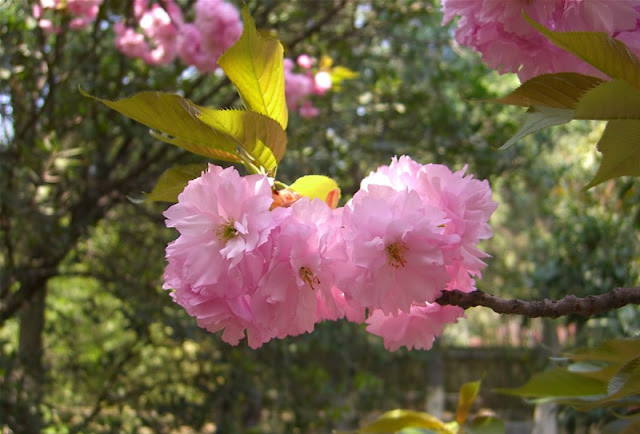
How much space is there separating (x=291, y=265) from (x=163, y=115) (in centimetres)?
17

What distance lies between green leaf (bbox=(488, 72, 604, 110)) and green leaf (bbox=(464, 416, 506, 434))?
1.77 ft

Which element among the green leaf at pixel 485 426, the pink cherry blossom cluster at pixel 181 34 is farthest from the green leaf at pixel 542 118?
the pink cherry blossom cluster at pixel 181 34

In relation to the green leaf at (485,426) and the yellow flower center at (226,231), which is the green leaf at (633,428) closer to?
the green leaf at (485,426)

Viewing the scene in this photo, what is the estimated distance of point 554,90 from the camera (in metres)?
0.48

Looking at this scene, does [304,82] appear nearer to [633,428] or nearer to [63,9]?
[63,9]

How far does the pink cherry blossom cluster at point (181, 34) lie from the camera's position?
220 cm

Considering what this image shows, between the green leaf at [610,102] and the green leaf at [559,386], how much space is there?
19.4 inches

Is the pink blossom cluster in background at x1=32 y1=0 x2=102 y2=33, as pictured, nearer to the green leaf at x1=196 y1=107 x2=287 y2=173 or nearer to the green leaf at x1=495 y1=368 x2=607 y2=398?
the green leaf at x1=196 y1=107 x2=287 y2=173

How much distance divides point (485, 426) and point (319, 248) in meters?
0.53

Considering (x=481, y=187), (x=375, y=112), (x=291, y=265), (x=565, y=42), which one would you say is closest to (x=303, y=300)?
(x=291, y=265)

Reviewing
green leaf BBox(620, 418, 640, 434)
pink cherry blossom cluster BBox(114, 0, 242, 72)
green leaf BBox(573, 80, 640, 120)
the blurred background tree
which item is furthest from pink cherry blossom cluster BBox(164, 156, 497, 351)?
pink cherry blossom cluster BBox(114, 0, 242, 72)

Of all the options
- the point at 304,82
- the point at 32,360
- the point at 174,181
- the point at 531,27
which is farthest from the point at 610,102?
the point at 32,360

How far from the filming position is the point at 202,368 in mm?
2949

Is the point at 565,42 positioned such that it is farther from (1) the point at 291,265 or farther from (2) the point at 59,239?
(2) the point at 59,239
